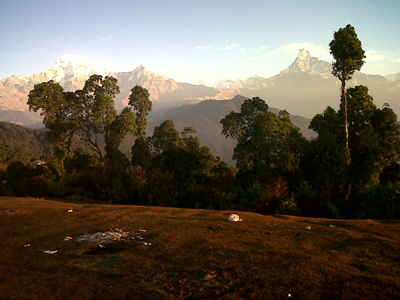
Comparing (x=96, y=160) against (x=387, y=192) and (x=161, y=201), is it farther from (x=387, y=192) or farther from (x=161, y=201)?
(x=387, y=192)

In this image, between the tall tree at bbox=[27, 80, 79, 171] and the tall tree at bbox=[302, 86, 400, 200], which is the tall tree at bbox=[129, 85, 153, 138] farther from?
the tall tree at bbox=[302, 86, 400, 200]

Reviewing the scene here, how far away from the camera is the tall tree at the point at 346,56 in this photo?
70.5ft

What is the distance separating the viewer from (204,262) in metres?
6.62

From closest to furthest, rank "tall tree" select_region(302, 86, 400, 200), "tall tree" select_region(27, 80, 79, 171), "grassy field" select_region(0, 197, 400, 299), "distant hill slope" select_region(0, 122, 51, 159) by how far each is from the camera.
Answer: "grassy field" select_region(0, 197, 400, 299) → "tall tree" select_region(302, 86, 400, 200) → "tall tree" select_region(27, 80, 79, 171) → "distant hill slope" select_region(0, 122, 51, 159)

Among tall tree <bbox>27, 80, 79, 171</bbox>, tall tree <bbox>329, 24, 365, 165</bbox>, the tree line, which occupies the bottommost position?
the tree line

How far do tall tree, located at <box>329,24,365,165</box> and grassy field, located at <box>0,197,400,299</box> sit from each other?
45.8 feet

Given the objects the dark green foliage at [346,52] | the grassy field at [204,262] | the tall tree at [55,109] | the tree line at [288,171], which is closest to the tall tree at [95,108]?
the tall tree at [55,109]

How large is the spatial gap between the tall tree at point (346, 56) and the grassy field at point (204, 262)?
13950 millimetres

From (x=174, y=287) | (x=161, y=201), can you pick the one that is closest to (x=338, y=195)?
(x=161, y=201)

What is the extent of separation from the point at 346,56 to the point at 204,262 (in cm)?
2213

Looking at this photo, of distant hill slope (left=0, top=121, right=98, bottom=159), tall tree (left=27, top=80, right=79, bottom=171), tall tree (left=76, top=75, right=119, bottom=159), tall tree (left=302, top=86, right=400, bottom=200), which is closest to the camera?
tall tree (left=302, top=86, right=400, bottom=200)

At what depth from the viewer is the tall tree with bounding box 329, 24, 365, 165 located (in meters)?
21.5

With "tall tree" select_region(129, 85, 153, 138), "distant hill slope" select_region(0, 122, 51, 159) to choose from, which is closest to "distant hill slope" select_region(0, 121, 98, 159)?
"distant hill slope" select_region(0, 122, 51, 159)

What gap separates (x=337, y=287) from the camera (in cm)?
532
